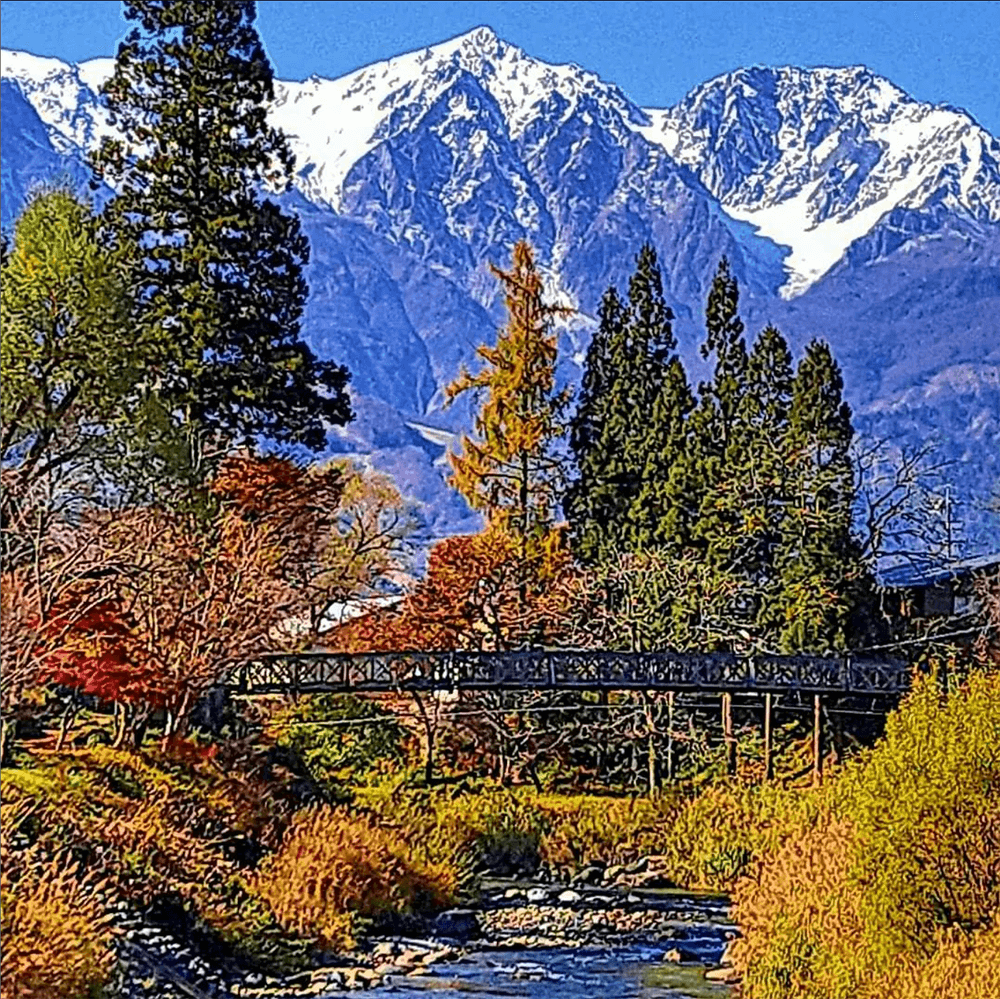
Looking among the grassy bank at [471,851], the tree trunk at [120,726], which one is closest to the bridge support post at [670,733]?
the grassy bank at [471,851]

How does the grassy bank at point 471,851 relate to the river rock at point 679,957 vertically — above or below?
above

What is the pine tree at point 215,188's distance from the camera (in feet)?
99.7

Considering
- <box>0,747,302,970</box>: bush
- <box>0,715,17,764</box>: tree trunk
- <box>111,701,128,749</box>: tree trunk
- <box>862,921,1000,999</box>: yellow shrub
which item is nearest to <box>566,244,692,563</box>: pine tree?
<box>111,701,128,749</box>: tree trunk

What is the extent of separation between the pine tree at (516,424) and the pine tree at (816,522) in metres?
4.84

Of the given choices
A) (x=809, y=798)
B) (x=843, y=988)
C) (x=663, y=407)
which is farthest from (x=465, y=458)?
(x=843, y=988)

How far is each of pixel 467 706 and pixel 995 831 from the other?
680 inches

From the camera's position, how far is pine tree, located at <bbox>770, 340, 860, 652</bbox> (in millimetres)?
34000

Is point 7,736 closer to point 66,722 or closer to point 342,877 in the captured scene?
point 66,722

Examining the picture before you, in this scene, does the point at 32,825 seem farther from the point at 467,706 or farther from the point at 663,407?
the point at 663,407

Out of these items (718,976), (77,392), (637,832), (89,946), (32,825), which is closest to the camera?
(89,946)

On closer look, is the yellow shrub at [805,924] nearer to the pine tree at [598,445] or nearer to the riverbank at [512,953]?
the riverbank at [512,953]

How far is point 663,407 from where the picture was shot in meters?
38.3

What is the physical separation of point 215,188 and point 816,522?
12.3 meters

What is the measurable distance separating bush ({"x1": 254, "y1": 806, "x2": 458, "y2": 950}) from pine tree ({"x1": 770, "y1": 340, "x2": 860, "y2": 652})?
10.4 metres
